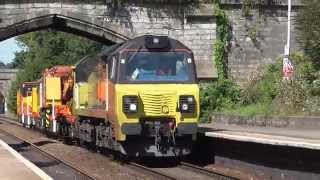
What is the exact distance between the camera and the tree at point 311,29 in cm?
2827

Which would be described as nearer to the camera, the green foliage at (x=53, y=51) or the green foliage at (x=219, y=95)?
the green foliage at (x=219, y=95)

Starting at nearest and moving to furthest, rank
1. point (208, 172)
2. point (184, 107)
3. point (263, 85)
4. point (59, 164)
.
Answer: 1. point (208, 172)
2. point (184, 107)
3. point (59, 164)
4. point (263, 85)

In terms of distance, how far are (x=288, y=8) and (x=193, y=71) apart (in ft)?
54.0

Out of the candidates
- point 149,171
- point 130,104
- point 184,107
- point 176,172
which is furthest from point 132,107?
point 176,172

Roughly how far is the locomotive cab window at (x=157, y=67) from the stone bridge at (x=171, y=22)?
51.3ft

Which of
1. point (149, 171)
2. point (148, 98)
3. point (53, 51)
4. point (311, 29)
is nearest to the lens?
point (149, 171)

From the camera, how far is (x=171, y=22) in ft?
121

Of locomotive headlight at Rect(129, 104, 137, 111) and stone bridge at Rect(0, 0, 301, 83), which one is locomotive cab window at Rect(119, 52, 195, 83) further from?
stone bridge at Rect(0, 0, 301, 83)

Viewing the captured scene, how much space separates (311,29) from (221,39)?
8.75 m

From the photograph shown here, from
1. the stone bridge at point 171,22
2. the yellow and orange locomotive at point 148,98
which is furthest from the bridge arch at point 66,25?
the yellow and orange locomotive at point 148,98

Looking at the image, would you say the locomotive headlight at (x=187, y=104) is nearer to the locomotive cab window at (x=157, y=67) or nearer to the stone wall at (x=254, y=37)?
the locomotive cab window at (x=157, y=67)

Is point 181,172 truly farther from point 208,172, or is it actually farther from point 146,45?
point 146,45

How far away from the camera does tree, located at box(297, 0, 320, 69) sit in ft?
92.7

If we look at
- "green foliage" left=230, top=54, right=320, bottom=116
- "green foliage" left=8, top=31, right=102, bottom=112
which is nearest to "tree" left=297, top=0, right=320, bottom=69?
"green foliage" left=230, top=54, right=320, bottom=116
